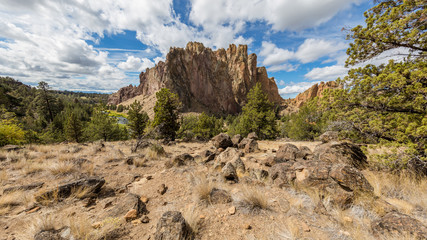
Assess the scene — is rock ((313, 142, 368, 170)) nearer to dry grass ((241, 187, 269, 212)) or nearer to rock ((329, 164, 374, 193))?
rock ((329, 164, 374, 193))

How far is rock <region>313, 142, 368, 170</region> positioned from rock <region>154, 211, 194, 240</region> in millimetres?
5709

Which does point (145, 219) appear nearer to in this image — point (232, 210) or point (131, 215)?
point (131, 215)

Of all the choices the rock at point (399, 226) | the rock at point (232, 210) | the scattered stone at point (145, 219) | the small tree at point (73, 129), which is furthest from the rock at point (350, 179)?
the small tree at point (73, 129)

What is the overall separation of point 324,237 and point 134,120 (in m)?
23.2

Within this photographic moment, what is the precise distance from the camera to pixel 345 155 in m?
5.82

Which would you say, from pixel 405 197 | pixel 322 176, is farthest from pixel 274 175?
pixel 405 197

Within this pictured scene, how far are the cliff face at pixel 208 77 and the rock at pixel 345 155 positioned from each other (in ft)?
340

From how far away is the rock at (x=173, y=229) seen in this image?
8.11 ft

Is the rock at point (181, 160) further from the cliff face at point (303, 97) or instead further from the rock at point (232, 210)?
the cliff face at point (303, 97)

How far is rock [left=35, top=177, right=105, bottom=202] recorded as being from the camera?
373cm

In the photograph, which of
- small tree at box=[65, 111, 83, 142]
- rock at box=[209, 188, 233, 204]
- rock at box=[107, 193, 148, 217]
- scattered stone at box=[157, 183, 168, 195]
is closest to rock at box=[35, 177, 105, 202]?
rock at box=[107, 193, 148, 217]

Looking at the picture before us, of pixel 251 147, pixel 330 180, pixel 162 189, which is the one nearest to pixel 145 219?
pixel 162 189

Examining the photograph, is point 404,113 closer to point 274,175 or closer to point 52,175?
point 274,175

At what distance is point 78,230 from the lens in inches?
103
